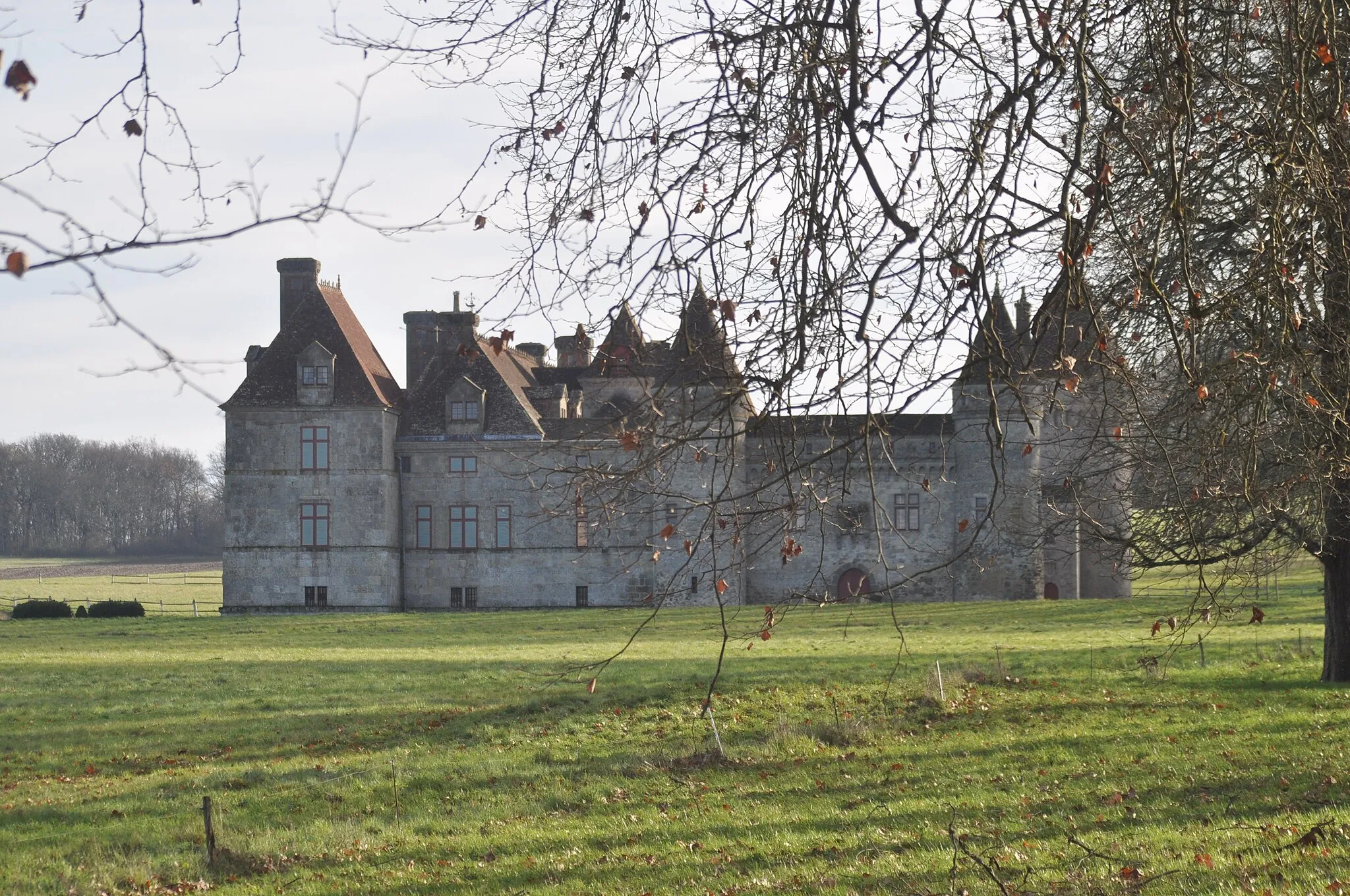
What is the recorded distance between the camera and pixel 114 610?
42.9 m

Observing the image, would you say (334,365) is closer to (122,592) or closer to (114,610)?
(114,610)

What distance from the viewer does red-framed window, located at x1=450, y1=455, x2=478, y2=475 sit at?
44.2 metres

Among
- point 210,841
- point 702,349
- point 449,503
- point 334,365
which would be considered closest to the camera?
point 702,349

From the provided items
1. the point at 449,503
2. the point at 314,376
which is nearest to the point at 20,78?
the point at 314,376

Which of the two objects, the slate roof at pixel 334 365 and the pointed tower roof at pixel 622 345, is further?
the slate roof at pixel 334 365

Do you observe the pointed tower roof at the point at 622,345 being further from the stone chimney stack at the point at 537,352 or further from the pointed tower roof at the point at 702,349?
the stone chimney stack at the point at 537,352

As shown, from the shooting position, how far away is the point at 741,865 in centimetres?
982

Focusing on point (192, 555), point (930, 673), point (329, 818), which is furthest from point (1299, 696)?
point (192, 555)

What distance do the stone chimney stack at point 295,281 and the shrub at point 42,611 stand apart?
486 inches

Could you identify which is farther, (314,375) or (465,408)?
(465,408)

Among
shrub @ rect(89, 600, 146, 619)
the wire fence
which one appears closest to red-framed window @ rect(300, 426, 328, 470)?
shrub @ rect(89, 600, 146, 619)

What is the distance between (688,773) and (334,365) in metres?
32.3

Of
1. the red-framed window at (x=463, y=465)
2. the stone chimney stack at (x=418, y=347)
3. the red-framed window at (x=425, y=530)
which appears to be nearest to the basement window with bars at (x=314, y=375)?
the red-framed window at (x=463, y=465)

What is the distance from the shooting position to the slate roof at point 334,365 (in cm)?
4300
